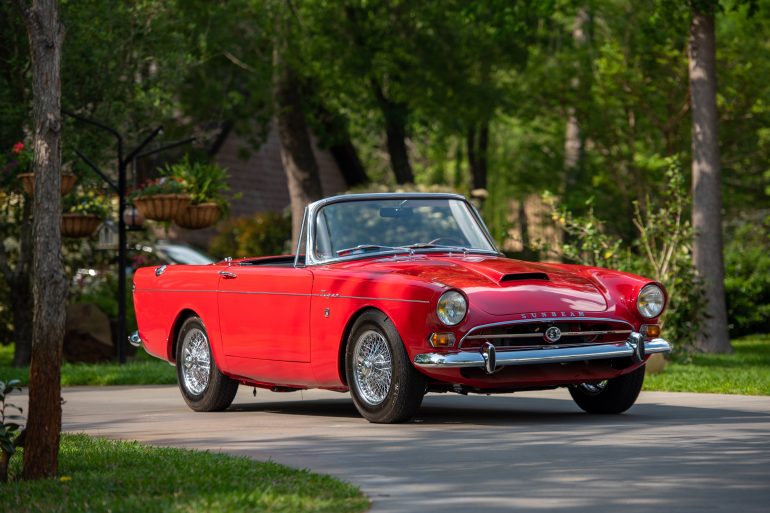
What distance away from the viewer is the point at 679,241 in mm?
20156

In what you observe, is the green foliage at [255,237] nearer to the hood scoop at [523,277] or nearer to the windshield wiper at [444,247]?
the windshield wiper at [444,247]

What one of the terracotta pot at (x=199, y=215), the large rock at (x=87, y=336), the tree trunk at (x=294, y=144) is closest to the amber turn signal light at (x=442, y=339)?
the terracotta pot at (x=199, y=215)

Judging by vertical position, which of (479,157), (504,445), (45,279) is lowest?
(504,445)

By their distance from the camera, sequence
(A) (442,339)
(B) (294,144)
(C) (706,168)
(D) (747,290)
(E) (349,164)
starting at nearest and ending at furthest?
(A) (442,339) → (C) (706,168) → (D) (747,290) → (B) (294,144) → (E) (349,164)

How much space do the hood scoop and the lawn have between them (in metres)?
3.87

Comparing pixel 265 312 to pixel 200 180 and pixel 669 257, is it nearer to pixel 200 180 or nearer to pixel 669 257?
pixel 200 180

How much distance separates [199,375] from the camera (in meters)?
13.1

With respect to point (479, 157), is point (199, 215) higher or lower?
lower

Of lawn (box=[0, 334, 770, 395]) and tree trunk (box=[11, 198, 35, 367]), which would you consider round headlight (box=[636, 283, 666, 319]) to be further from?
tree trunk (box=[11, 198, 35, 367])

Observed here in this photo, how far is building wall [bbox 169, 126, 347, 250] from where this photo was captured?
44.2 meters

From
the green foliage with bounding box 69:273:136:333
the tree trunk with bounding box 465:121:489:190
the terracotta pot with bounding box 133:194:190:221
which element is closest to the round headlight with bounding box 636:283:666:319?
the terracotta pot with bounding box 133:194:190:221

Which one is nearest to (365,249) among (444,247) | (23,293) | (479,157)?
(444,247)

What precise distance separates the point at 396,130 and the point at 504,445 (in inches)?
1119

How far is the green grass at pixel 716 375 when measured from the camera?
1464 centimetres
